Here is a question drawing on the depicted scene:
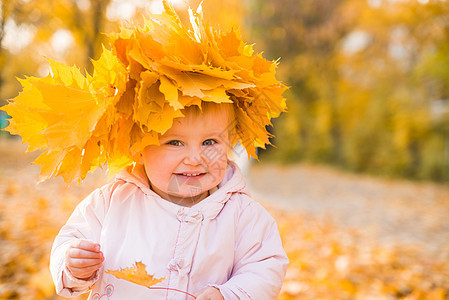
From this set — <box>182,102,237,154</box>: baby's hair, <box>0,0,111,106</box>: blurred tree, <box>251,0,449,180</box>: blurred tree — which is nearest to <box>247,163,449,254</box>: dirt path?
<box>251,0,449,180</box>: blurred tree

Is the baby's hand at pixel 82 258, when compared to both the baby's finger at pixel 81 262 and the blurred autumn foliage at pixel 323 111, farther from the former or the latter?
the blurred autumn foliage at pixel 323 111

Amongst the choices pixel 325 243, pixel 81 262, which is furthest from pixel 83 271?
pixel 325 243

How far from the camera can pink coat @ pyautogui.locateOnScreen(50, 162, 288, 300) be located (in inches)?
56.1

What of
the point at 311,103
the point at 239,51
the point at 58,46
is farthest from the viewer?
the point at 311,103

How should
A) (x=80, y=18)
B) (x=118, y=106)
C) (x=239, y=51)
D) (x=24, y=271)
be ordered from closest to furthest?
(x=118, y=106), (x=239, y=51), (x=24, y=271), (x=80, y=18)

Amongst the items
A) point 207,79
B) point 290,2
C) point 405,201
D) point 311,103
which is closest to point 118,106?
point 207,79

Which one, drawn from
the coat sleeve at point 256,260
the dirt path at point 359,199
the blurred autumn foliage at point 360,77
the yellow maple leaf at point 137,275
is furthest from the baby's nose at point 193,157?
the blurred autumn foliage at point 360,77

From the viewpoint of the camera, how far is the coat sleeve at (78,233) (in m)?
1.42

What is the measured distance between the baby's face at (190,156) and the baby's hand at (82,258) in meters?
0.35

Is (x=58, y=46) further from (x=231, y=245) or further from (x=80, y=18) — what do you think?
(x=231, y=245)

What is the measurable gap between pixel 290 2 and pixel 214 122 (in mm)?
15453

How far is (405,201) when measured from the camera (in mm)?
9375

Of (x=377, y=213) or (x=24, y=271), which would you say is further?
(x=377, y=213)

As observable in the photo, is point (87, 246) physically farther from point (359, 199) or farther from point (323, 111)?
point (323, 111)
